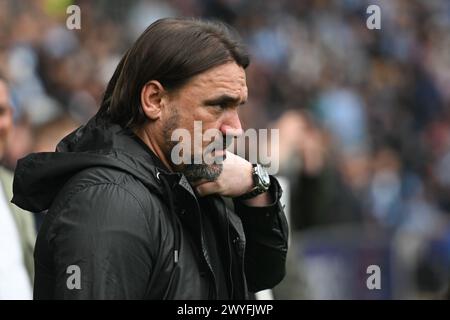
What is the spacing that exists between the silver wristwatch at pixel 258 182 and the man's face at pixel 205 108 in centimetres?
19

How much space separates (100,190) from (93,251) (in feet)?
0.57

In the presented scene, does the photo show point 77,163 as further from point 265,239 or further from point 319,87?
point 319,87

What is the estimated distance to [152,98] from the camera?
2.77 meters

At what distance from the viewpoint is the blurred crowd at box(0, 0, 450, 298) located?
774 centimetres

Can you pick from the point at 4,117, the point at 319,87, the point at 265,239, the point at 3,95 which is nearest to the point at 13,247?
the point at 4,117

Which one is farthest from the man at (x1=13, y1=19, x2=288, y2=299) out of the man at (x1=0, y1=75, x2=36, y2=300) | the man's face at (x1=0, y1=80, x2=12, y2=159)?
the man's face at (x1=0, y1=80, x2=12, y2=159)

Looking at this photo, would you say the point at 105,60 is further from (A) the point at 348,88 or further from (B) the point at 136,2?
(A) the point at 348,88

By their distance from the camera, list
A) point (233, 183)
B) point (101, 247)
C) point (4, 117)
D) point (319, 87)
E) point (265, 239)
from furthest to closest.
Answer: point (319, 87) → point (4, 117) → point (265, 239) → point (233, 183) → point (101, 247)

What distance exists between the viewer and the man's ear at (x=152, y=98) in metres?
2.76

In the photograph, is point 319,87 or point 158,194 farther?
point 319,87

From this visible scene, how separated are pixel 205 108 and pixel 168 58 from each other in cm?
18

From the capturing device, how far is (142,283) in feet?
7.86

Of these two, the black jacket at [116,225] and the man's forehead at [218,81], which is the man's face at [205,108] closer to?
the man's forehead at [218,81]
